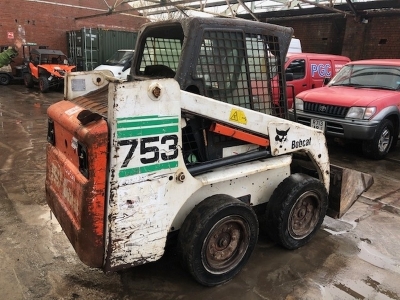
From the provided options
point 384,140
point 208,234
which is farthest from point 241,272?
point 384,140

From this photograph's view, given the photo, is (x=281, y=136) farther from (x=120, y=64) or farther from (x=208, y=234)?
(x=120, y=64)

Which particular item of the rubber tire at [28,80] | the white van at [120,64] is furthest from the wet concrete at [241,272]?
the rubber tire at [28,80]

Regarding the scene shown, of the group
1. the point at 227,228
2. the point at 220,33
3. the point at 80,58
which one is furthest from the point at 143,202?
the point at 80,58

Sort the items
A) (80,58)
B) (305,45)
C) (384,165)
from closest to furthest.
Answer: (384,165) → (305,45) → (80,58)

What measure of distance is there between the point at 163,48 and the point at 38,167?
3.42m

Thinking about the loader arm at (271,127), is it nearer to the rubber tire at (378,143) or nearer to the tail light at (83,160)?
the tail light at (83,160)

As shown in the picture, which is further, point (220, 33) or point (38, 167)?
point (38, 167)

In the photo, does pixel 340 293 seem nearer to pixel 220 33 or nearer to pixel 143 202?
pixel 143 202

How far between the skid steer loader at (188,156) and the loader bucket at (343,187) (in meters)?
0.15

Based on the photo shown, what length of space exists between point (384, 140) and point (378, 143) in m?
0.36

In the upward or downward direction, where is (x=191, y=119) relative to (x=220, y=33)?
downward

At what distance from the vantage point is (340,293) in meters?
2.79

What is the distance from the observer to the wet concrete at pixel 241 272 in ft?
8.96

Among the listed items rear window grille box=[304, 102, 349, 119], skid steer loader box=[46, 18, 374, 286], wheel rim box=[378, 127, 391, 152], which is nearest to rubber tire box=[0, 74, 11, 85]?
rear window grille box=[304, 102, 349, 119]
